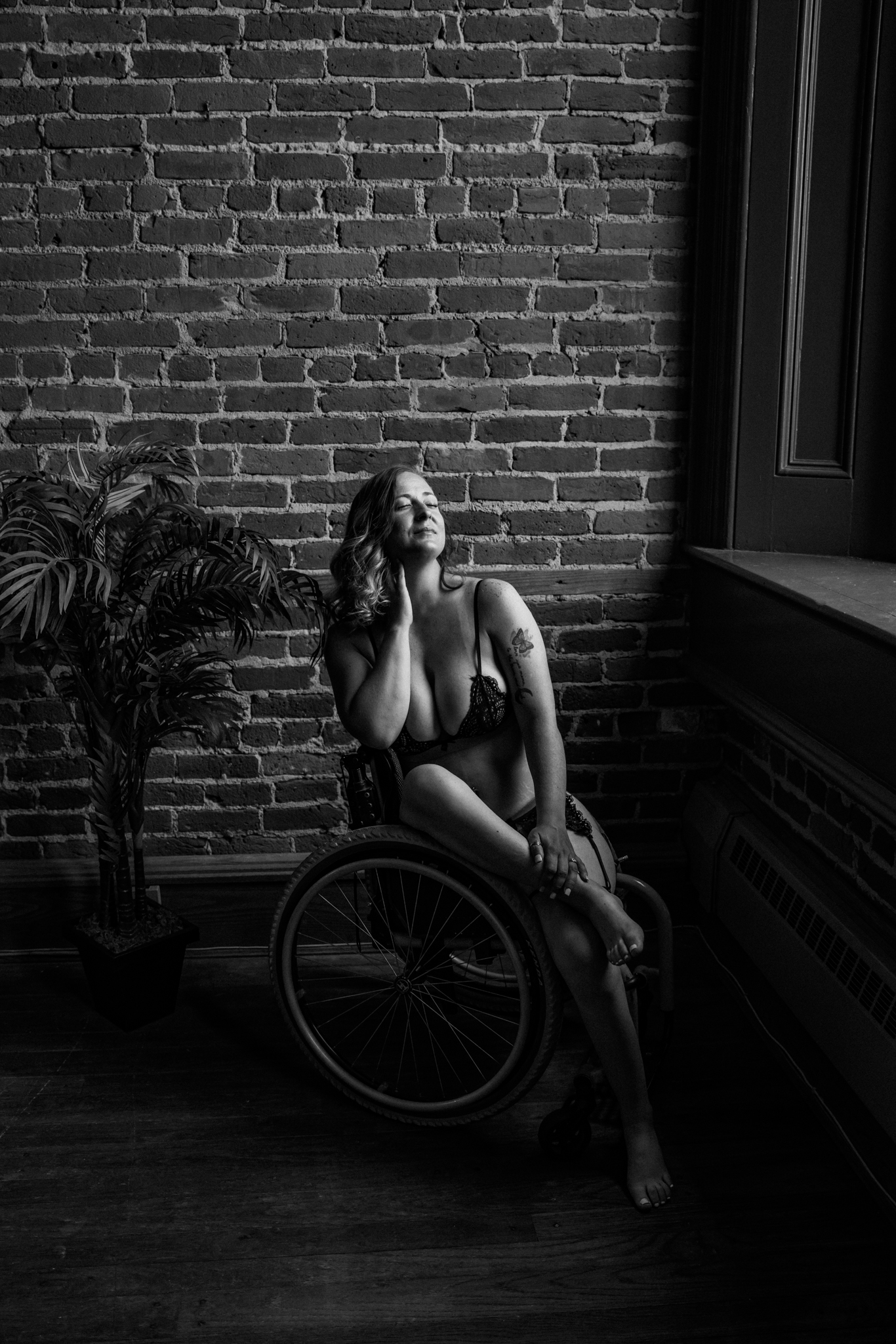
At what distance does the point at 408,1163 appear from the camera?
214 centimetres

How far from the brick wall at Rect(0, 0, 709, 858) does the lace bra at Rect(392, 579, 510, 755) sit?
656 mm

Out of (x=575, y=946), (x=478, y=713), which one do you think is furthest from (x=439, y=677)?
(x=575, y=946)

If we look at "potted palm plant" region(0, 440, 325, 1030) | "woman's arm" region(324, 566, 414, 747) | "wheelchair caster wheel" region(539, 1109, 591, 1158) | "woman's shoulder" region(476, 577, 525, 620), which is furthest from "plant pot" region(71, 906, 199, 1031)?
"woman's shoulder" region(476, 577, 525, 620)

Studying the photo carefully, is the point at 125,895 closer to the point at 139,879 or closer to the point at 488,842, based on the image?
the point at 139,879

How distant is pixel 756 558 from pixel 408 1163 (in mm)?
1578

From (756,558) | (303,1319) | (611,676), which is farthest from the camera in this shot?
(611,676)

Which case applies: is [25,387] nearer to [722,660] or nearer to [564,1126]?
[722,660]

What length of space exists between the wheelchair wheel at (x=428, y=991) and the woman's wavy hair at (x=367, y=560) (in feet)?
1.53

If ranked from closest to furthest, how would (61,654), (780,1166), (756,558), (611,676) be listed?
(780,1166) < (61,654) < (756,558) < (611,676)

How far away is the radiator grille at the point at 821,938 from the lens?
6.70 feet

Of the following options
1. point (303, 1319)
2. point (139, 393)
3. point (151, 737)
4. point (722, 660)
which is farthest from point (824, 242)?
point (303, 1319)

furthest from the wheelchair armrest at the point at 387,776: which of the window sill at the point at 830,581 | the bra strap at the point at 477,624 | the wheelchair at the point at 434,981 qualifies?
the window sill at the point at 830,581

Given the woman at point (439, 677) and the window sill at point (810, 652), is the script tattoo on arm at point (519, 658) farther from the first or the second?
the window sill at point (810, 652)

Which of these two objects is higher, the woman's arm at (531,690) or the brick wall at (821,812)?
the woman's arm at (531,690)
